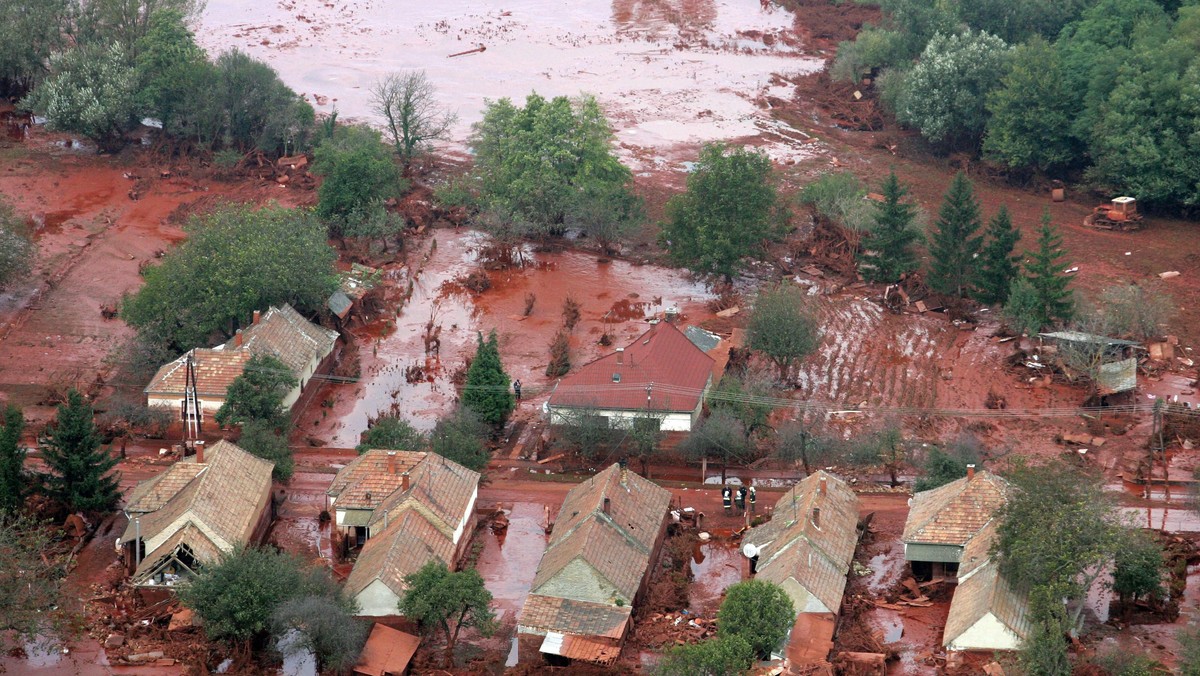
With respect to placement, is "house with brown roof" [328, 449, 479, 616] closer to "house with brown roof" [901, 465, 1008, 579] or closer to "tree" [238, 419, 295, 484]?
"tree" [238, 419, 295, 484]

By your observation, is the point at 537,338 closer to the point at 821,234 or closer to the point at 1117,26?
the point at 821,234

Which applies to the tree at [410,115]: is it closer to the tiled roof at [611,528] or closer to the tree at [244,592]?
the tiled roof at [611,528]

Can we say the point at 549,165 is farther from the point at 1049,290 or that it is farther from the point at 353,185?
the point at 1049,290

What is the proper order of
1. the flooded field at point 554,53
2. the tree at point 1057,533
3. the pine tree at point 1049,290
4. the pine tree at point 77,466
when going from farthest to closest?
the flooded field at point 554,53 → the pine tree at point 1049,290 → the pine tree at point 77,466 → the tree at point 1057,533

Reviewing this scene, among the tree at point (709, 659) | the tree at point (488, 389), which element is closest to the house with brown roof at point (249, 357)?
the tree at point (488, 389)

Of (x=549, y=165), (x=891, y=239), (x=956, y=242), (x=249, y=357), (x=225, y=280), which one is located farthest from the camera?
(x=549, y=165)

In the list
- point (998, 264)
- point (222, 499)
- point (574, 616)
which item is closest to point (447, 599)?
point (574, 616)
